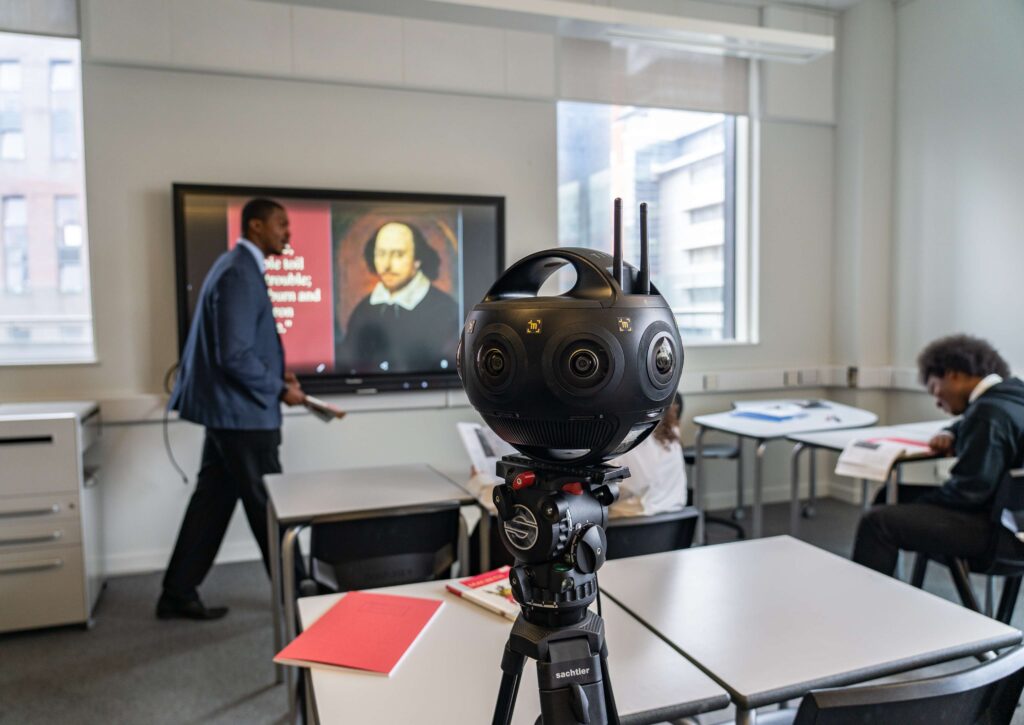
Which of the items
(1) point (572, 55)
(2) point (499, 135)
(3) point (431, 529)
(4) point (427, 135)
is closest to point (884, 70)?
(1) point (572, 55)

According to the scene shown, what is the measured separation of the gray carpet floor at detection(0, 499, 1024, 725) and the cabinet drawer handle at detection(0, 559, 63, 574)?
265 millimetres

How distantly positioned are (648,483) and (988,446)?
3.80 feet

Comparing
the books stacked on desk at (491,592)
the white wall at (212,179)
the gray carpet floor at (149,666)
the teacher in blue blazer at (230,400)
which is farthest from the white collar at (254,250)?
the books stacked on desk at (491,592)

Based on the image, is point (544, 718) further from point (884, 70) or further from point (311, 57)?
point (884, 70)

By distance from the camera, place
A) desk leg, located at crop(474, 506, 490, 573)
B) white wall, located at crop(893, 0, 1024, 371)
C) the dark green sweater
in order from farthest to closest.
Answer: white wall, located at crop(893, 0, 1024, 371)
the dark green sweater
desk leg, located at crop(474, 506, 490, 573)

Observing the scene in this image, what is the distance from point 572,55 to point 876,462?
2.73 metres

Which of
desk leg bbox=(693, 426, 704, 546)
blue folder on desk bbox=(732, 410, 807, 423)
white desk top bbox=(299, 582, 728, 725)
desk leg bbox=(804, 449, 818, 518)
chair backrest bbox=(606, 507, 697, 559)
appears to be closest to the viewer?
white desk top bbox=(299, 582, 728, 725)

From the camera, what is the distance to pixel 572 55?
13.7ft

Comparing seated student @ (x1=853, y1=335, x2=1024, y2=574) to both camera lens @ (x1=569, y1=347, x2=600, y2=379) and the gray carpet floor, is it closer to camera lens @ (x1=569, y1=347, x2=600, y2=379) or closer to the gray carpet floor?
the gray carpet floor

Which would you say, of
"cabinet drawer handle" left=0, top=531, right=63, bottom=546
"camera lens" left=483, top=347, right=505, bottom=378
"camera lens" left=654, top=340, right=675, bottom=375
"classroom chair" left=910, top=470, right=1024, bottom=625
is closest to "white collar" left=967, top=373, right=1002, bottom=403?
"classroom chair" left=910, top=470, right=1024, bottom=625

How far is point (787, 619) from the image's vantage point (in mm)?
1292

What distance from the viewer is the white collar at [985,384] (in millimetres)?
2590

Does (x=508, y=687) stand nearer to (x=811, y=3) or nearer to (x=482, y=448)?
(x=482, y=448)

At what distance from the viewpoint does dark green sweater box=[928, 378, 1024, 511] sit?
239cm
